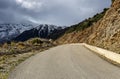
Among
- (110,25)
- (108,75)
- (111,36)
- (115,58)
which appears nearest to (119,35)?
(111,36)

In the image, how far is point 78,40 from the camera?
10944 cm

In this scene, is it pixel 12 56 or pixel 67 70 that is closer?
pixel 67 70

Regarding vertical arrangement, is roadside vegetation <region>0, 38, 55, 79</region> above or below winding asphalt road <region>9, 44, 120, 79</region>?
below

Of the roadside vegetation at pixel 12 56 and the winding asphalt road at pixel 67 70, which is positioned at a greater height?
the winding asphalt road at pixel 67 70

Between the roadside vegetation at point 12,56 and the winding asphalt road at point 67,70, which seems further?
the roadside vegetation at point 12,56

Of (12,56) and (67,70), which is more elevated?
(67,70)

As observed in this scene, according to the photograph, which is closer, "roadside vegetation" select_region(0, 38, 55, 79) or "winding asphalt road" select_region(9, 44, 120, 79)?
"winding asphalt road" select_region(9, 44, 120, 79)

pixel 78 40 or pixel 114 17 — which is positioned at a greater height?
pixel 114 17

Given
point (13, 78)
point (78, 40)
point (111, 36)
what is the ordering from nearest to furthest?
point (13, 78), point (111, 36), point (78, 40)

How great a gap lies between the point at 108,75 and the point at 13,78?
481 cm

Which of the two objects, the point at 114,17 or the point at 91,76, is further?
the point at 114,17

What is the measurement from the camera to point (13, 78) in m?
15.5

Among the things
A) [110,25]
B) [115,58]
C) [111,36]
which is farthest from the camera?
[110,25]

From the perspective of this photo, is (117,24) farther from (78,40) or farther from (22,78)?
(78,40)
